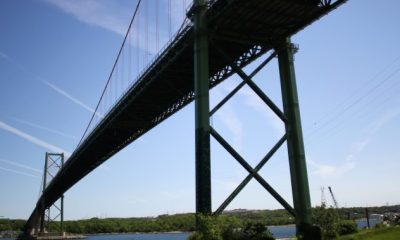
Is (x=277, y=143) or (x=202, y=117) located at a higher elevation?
(x=202, y=117)

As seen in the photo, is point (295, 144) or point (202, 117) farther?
point (295, 144)

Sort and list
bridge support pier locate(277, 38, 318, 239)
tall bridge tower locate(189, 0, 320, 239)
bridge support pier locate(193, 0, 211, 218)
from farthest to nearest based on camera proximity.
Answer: bridge support pier locate(277, 38, 318, 239) → tall bridge tower locate(189, 0, 320, 239) → bridge support pier locate(193, 0, 211, 218)

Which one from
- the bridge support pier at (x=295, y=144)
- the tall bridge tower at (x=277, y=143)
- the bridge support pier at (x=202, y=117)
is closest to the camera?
the bridge support pier at (x=202, y=117)

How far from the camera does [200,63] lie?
A: 67.7ft

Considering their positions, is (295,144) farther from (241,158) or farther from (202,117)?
(202,117)

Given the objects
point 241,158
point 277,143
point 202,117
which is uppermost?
point 202,117

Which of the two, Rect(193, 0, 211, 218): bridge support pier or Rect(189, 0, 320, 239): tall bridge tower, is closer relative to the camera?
Rect(193, 0, 211, 218): bridge support pier

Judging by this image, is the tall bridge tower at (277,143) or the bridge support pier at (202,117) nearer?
the bridge support pier at (202,117)

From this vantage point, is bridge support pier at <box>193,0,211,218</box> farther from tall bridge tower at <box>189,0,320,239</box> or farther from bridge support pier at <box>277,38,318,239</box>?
bridge support pier at <box>277,38,318,239</box>

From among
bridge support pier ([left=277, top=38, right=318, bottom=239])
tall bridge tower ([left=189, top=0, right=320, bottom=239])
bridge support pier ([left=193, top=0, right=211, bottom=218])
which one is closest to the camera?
bridge support pier ([left=193, top=0, right=211, bottom=218])

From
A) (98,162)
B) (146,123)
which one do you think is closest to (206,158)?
(146,123)

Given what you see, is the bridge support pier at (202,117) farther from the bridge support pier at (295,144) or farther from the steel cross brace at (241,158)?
the bridge support pier at (295,144)

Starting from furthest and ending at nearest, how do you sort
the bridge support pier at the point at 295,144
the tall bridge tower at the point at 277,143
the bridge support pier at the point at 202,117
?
the bridge support pier at the point at 295,144 → the tall bridge tower at the point at 277,143 → the bridge support pier at the point at 202,117

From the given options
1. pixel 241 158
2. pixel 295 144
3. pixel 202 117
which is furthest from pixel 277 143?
pixel 202 117
